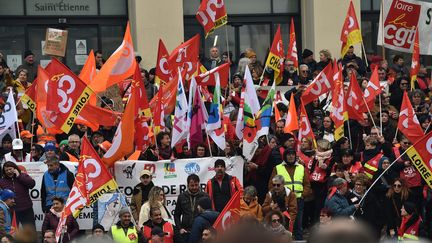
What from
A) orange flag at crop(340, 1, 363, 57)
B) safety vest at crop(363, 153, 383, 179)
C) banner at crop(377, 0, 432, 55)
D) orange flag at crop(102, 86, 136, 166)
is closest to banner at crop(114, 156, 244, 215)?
orange flag at crop(102, 86, 136, 166)

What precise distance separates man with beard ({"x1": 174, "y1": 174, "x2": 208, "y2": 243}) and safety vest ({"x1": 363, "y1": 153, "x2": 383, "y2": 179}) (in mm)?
2828

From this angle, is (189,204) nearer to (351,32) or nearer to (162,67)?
(162,67)

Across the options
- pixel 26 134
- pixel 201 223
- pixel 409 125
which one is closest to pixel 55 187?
pixel 201 223

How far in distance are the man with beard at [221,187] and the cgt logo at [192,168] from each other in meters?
0.43

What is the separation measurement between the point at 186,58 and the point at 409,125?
456 cm

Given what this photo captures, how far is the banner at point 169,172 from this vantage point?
1672 centimetres

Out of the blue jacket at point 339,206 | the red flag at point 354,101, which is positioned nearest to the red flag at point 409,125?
the red flag at point 354,101

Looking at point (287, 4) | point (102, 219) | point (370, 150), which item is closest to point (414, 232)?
point (370, 150)

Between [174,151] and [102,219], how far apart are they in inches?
74.6

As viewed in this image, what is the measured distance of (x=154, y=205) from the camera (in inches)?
607

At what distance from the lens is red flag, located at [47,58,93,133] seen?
55.6 feet

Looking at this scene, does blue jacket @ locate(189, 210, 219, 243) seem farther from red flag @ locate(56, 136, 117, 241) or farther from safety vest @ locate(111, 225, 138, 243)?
red flag @ locate(56, 136, 117, 241)

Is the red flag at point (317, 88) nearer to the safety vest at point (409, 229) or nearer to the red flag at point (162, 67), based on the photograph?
the red flag at point (162, 67)

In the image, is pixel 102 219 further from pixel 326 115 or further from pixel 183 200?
pixel 326 115
